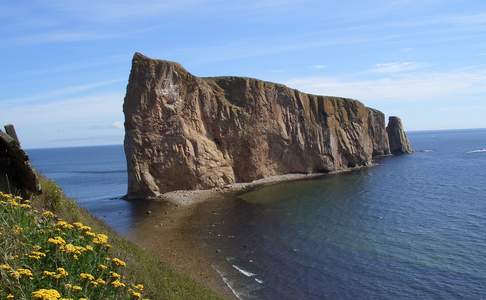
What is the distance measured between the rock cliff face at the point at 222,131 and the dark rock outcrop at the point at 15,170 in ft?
144

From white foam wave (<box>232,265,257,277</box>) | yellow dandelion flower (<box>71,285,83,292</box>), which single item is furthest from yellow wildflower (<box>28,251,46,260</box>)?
white foam wave (<box>232,265,257,277</box>)

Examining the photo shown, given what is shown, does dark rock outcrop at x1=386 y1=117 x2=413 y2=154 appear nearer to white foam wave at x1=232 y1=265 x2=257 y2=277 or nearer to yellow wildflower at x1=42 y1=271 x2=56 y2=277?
white foam wave at x1=232 y1=265 x2=257 y2=277

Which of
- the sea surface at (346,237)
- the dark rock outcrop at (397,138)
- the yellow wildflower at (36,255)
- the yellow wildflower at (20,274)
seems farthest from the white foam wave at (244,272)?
the dark rock outcrop at (397,138)

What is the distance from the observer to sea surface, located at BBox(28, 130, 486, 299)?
26234mm

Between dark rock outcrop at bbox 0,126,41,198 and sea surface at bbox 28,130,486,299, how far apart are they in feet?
50.0

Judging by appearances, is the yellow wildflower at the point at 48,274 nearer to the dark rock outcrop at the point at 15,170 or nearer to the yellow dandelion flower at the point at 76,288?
the yellow dandelion flower at the point at 76,288

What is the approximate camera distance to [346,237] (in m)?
36.7

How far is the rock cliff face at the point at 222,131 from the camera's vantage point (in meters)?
57.2

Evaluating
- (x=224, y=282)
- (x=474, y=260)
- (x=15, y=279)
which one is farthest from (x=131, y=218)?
(x=15, y=279)

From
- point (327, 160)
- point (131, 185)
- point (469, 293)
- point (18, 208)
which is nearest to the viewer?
point (18, 208)

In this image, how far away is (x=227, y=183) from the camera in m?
65.4

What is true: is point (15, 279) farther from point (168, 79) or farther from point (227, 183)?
point (227, 183)

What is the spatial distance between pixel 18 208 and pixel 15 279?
317cm

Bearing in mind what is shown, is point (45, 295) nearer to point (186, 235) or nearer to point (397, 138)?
point (186, 235)
